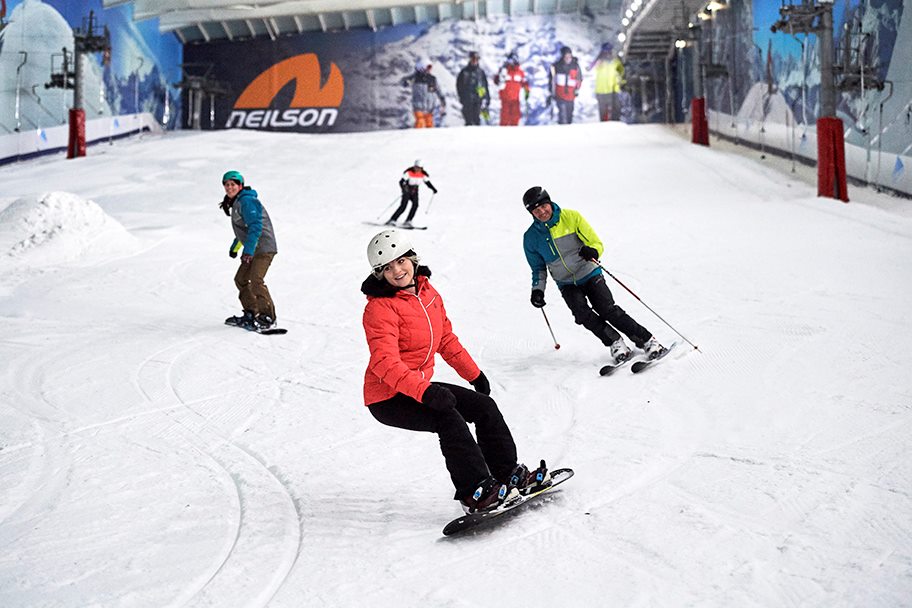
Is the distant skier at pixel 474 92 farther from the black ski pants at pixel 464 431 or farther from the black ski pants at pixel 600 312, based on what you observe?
the black ski pants at pixel 464 431

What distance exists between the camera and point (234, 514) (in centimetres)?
396

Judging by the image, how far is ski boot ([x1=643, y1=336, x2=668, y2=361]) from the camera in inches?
246

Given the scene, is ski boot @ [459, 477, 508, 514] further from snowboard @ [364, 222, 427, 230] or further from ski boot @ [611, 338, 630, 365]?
snowboard @ [364, 222, 427, 230]

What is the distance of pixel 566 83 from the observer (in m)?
32.4

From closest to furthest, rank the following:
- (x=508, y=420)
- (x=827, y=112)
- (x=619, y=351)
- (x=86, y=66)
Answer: (x=508, y=420), (x=619, y=351), (x=827, y=112), (x=86, y=66)

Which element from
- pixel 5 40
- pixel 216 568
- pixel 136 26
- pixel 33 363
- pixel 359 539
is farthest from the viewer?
pixel 136 26

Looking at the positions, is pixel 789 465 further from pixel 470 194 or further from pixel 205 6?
pixel 205 6

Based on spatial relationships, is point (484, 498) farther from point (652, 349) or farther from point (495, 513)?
point (652, 349)

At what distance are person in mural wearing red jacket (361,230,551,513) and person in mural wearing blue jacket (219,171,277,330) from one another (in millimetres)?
4392

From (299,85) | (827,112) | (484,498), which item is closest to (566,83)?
(299,85)

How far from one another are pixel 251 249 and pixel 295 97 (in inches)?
1084

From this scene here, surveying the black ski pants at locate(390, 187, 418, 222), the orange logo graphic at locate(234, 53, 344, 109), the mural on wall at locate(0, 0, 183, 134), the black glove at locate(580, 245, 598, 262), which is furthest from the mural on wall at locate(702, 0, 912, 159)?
the mural on wall at locate(0, 0, 183, 134)

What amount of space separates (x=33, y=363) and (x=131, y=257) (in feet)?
16.3

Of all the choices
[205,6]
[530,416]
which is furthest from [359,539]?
[205,6]
